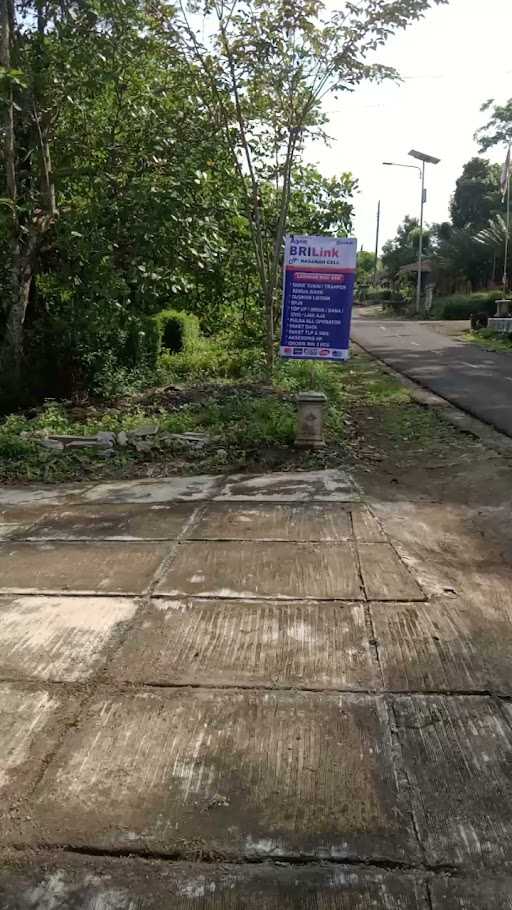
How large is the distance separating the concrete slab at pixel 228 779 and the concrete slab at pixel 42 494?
3727 millimetres

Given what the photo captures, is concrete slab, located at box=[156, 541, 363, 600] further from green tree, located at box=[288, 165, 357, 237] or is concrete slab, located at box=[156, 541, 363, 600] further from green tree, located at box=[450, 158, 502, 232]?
green tree, located at box=[450, 158, 502, 232]

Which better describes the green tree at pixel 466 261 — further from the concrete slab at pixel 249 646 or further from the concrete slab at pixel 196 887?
the concrete slab at pixel 196 887

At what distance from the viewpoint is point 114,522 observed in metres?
5.73

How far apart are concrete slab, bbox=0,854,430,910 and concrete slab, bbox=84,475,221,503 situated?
14.1 ft

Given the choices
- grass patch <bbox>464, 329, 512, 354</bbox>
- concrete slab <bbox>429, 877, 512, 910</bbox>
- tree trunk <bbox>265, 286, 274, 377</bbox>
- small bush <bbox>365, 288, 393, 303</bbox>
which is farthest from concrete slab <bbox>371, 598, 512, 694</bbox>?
small bush <bbox>365, 288, 393, 303</bbox>

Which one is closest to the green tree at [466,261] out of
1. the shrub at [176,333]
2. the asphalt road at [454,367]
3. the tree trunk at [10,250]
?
the asphalt road at [454,367]

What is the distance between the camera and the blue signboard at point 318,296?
28.0 ft

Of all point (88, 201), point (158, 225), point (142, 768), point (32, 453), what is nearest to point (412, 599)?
point (142, 768)

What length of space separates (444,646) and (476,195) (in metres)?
56.0

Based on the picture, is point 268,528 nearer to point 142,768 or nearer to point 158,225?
point 142,768

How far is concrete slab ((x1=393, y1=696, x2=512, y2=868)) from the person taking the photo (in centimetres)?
226

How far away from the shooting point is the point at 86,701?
3086mm

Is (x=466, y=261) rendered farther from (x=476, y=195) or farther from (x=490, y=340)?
(x=490, y=340)

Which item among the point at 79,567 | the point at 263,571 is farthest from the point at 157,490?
the point at 263,571
